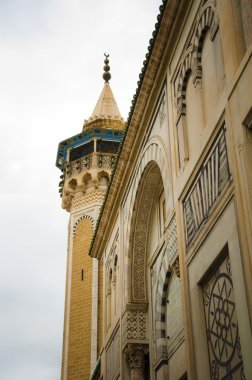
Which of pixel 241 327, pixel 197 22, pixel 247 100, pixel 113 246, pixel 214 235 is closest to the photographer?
pixel 241 327

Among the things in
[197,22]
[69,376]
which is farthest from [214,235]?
[69,376]

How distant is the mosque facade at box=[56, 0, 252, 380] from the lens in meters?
6.17

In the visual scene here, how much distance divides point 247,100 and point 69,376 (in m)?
15.4

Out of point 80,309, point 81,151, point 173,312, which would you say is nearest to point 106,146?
point 81,151

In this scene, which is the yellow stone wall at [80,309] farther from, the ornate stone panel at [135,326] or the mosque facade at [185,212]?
the ornate stone panel at [135,326]

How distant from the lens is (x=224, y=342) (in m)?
6.25

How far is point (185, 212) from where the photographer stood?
26.3 ft

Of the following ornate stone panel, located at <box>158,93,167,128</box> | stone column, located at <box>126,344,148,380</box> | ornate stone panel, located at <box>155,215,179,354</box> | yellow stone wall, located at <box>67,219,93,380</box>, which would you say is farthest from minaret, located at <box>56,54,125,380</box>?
ornate stone panel, located at <box>158,93,167,128</box>

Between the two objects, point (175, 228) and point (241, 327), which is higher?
point (175, 228)

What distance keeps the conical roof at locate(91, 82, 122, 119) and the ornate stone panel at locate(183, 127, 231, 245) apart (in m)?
18.3

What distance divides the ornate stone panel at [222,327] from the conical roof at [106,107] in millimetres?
19480

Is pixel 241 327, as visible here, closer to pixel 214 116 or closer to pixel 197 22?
pixel 214 116

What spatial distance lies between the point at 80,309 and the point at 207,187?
46.4 ft

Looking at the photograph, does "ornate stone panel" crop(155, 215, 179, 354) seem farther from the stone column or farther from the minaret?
the minaret
